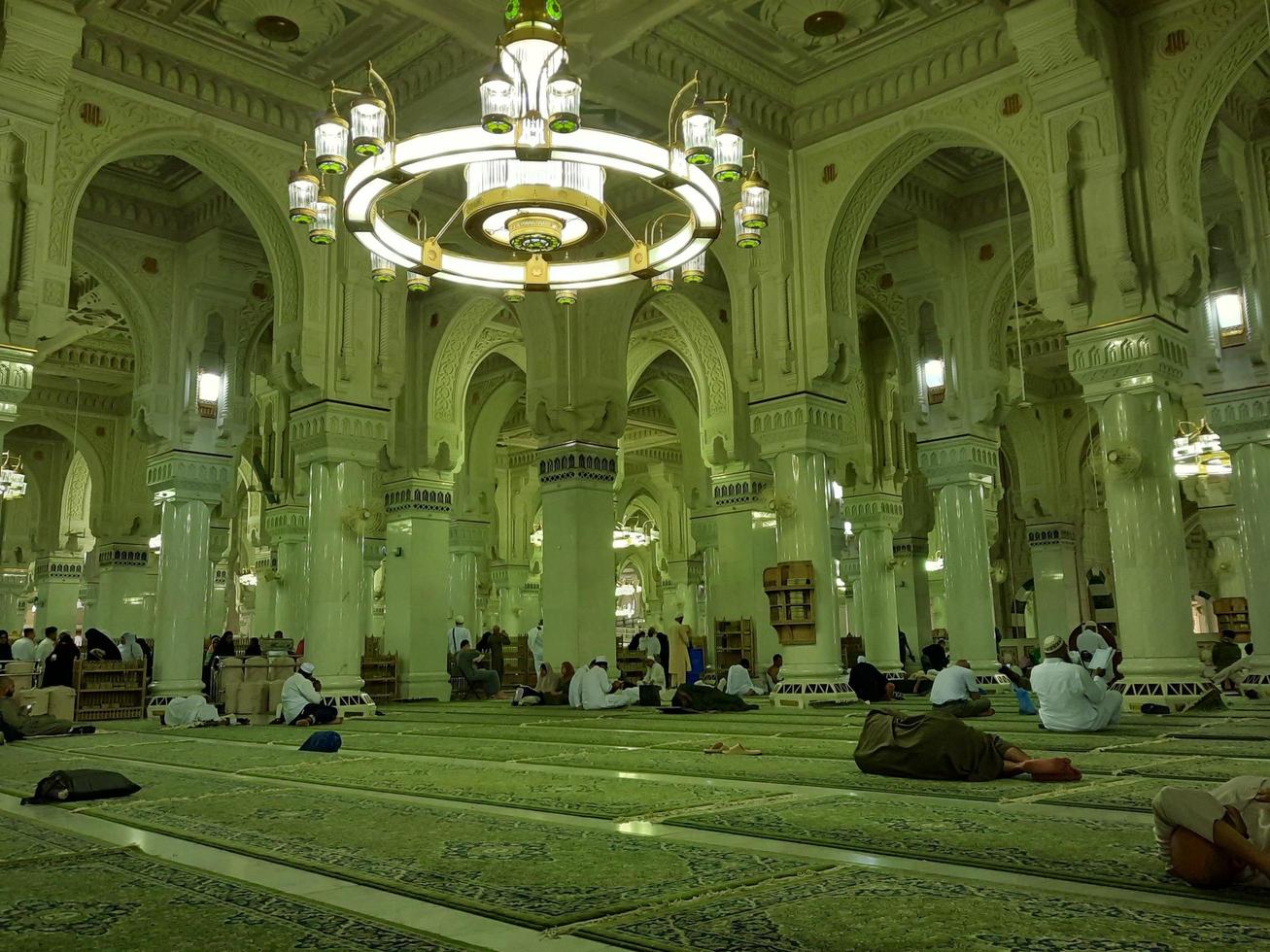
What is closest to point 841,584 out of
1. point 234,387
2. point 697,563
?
point 697,563

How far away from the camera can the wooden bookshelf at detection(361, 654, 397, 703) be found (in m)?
12.1

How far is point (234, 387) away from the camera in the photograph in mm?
11461

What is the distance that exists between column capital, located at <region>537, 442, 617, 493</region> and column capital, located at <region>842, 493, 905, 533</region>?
385cm

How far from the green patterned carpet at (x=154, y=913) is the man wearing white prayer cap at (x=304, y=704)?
5534 mm

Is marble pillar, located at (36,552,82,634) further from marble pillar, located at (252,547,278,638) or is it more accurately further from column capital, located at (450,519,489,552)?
column capital, located at (450,519,489,552)

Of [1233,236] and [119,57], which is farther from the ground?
[119,57]

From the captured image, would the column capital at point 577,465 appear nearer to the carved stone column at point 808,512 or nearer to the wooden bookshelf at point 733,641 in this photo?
the carved stone column at point 808,512

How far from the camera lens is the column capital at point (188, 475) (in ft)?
36.0

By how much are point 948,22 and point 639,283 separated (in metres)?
4.07

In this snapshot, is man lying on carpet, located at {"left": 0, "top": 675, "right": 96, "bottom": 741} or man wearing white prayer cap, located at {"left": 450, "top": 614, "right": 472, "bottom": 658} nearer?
man lying on carpet, located at {"left": 0, "top": 675, "right": 96, "bottom": 741}

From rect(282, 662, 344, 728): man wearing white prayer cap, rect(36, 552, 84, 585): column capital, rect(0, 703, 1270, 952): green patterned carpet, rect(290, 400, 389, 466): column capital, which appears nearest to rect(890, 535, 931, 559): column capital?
rect(290, 400, 389, 466): column capital

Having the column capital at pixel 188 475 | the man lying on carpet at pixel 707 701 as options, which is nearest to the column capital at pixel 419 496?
the column capital at pixel 188 475

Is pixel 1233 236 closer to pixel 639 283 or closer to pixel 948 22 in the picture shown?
pixel 948 22

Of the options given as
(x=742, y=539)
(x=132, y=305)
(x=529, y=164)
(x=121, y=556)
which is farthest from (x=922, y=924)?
(x=121, y=556)
